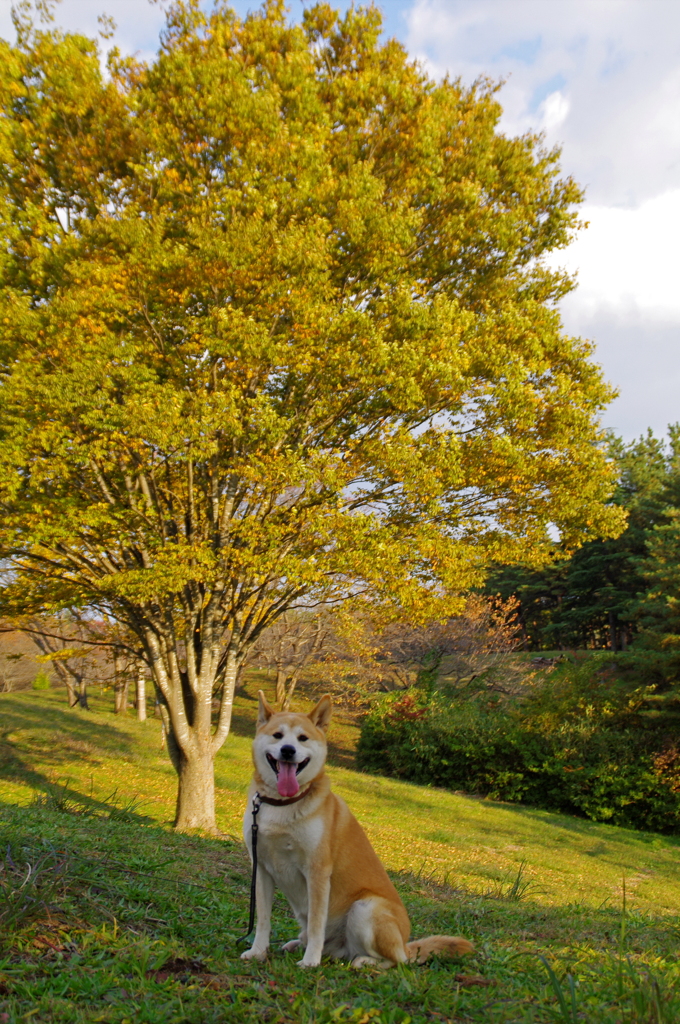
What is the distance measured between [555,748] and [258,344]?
14.9m

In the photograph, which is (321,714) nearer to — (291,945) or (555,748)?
(291,945)

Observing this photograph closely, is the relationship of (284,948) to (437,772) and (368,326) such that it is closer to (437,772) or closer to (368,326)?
(368,326)

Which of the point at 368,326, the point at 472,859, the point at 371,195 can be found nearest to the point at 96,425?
the point at 368,326

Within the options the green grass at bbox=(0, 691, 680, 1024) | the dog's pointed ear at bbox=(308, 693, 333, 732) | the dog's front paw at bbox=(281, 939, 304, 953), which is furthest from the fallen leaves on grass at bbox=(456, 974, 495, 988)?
the dog's pointed ear at bbox=(308, 693, 333, 732)

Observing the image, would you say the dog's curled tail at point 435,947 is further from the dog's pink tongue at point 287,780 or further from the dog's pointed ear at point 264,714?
the dog's pointed ear at point 264,714

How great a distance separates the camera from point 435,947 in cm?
350

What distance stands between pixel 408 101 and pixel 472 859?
12619 millimetres

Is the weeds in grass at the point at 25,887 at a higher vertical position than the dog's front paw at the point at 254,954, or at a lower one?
higher

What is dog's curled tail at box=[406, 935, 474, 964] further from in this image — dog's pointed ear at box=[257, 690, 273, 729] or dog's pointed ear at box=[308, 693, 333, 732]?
dog's pointed ear at box=[257, 690, 273, 729]

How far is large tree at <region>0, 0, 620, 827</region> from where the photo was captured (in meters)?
8.69

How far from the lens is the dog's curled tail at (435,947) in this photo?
3436mm

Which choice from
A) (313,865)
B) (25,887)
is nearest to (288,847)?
(313,865)

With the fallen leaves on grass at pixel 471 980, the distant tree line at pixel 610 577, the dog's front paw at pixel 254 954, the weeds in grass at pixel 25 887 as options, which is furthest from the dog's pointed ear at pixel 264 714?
the distant tree line at pixel 610 577

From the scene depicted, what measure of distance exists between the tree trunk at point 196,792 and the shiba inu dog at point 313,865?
7.54 metres
